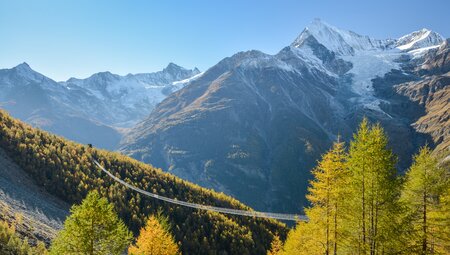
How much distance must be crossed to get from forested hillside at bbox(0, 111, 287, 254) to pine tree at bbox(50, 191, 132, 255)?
26737mm

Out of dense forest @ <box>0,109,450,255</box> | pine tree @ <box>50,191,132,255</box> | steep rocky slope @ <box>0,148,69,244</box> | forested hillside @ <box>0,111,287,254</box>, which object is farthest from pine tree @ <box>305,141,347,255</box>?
forested hillside @ <box>0,111,287,254</box>

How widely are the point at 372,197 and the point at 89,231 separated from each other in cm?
1642

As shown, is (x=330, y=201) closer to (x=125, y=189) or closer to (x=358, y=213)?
(x=358, y=213)

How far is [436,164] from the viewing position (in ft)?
86.5

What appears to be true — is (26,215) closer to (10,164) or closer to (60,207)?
(60,207)

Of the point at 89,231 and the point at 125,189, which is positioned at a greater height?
the point at 125,189

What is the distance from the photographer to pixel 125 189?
55.9m

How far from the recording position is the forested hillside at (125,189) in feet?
163

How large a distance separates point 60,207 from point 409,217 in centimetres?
3690

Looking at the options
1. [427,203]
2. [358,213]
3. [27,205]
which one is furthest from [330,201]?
[27,205]

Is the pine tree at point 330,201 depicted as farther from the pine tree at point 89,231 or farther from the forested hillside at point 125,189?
the forested hillside at point 125,189

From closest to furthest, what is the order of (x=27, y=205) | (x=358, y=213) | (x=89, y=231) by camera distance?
(x=89, y=231) < (x=358, y=213) < (x=27, y=205)

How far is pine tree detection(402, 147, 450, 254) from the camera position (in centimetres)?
2503

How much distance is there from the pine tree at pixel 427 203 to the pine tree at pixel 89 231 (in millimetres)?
18192
